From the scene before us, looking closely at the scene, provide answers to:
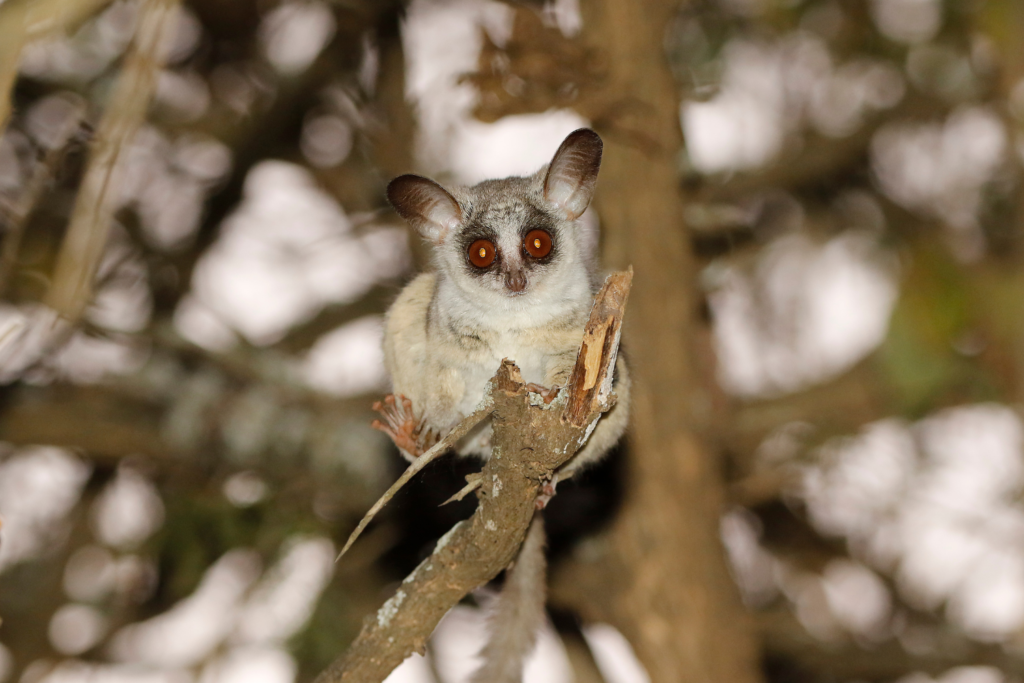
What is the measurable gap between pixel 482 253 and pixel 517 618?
1.26m

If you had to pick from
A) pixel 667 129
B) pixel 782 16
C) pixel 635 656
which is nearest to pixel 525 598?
pixel 635 656

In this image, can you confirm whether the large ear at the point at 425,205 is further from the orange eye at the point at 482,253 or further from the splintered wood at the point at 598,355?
the splintered wood at the point at 598,355

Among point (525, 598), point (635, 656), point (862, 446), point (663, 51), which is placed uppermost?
point (663, 51)

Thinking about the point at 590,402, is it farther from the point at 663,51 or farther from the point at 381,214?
the point at 381,214

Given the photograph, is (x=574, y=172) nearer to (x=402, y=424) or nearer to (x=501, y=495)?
(x=402, y=424)

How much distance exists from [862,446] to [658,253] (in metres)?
1.80

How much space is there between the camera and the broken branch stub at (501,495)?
2037 millimetres

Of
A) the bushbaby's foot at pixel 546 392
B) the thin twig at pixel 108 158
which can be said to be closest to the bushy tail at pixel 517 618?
the bushbaby's foot at pixel 546 392

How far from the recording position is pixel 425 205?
9.62 ft

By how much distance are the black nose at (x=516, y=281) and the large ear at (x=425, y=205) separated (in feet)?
1.12

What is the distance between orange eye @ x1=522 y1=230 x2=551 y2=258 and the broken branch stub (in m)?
0.76

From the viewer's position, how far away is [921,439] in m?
5.21

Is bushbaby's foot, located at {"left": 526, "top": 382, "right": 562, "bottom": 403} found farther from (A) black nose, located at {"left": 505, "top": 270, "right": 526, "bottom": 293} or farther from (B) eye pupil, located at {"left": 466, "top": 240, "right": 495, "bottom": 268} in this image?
(B) eye pupil, located at {"left": 466, "top": 240, "right": 495, "bottom": 268}

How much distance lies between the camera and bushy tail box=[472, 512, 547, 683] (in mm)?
3041
